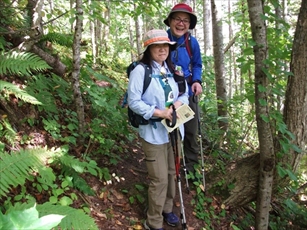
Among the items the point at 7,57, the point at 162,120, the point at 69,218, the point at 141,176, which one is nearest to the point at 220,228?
the point at 141,176

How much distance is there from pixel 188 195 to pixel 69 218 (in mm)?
2526

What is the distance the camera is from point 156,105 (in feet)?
10.6

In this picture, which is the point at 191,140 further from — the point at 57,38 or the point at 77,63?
the point at 57,38

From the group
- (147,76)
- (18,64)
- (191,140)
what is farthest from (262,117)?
(18,64)

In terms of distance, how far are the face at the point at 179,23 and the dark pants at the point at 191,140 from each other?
1.00 meters

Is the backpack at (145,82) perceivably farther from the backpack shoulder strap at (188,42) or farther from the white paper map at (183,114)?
the backpack shoulder strap at (188,42)

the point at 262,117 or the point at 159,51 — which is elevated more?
the point at 159,51

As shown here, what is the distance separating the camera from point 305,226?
447 centimetres

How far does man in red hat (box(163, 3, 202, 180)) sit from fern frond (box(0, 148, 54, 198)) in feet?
7.28

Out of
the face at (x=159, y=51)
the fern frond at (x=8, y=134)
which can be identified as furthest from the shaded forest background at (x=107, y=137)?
the face at (x=159, y=51)

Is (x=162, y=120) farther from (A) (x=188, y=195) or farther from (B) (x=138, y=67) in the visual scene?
(A) (x=188, y=195)

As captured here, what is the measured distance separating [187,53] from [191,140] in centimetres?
139

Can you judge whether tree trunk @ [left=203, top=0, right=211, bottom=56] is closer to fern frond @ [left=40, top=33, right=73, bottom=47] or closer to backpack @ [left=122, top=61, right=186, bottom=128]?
fern frond @ [left=40, top=33, right=73, bottom=47]

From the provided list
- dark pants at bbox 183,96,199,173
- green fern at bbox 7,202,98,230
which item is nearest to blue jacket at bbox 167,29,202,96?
dark pants at bbox 183,96,199,173
